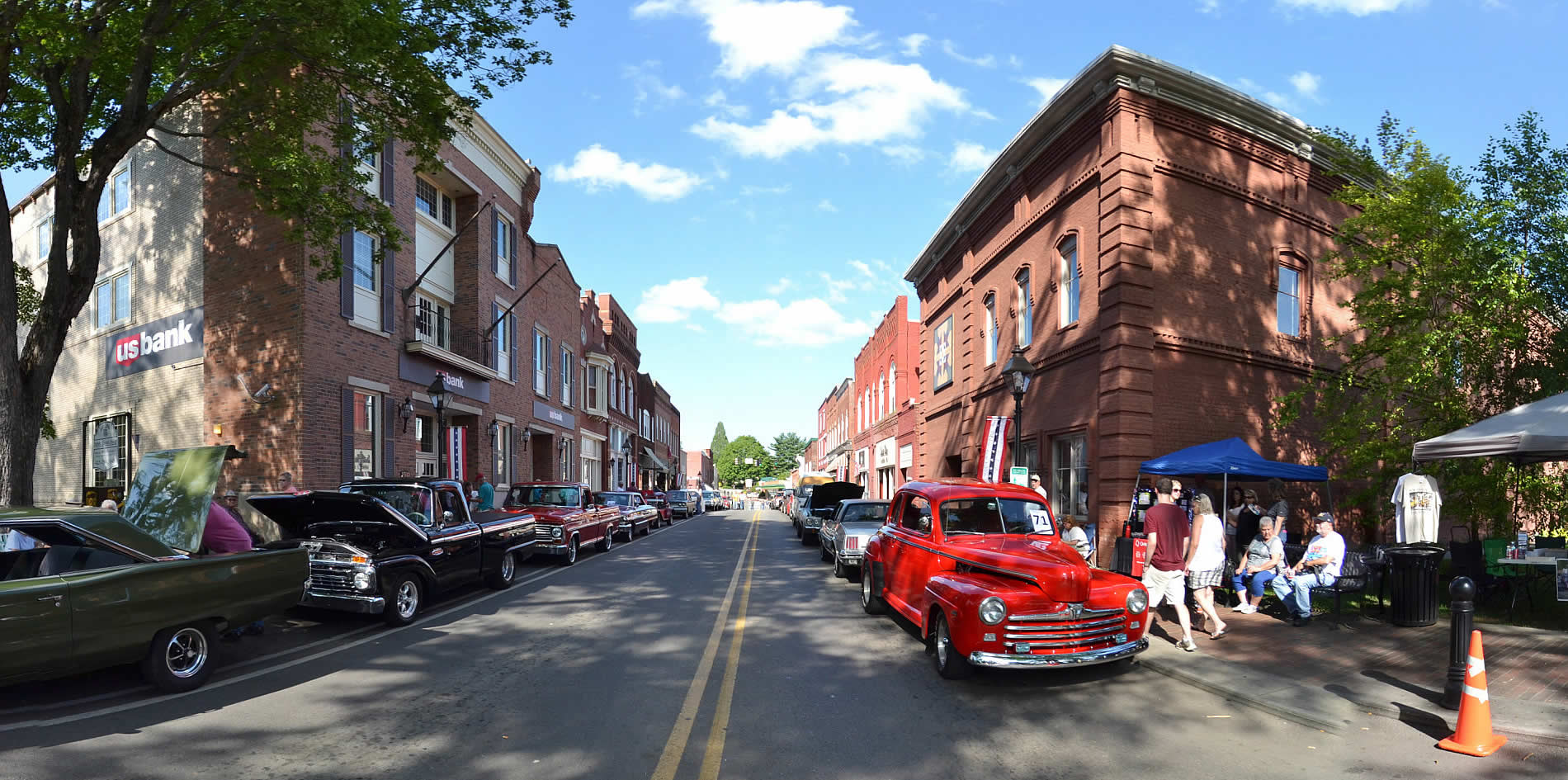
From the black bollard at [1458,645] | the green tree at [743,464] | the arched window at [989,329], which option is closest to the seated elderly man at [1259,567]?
the black bollard at [1458,645]

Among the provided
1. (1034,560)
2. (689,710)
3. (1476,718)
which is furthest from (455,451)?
(1476,718)

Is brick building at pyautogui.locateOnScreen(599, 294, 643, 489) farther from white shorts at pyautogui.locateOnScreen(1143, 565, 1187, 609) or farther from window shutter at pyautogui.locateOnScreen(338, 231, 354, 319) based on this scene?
white shorts at pyautogui.locateOnScreen(1143, 565, 1187, 609)

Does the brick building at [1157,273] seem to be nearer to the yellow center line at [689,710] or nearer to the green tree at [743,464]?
the yellow center line at [689,710]

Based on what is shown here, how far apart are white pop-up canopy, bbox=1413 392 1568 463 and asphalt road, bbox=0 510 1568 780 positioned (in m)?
3.67

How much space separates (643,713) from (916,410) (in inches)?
1044

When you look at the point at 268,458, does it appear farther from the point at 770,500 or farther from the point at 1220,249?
the point at 770,500

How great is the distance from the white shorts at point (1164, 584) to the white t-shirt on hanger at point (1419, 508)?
4.54 m

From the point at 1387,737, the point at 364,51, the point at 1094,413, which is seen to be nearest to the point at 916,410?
the point at 1094,413

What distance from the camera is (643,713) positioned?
650 cm

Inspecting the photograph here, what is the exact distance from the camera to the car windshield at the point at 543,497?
19266 millimetres

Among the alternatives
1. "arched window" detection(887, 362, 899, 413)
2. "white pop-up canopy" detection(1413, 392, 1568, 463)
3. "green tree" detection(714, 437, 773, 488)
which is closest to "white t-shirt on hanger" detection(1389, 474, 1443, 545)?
"white pop-up canopy" detection(1413, 392, 1568, 463)

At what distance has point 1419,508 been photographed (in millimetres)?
11297

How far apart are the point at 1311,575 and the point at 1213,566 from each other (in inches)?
68.3

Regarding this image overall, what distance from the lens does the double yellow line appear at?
5.35 meters
